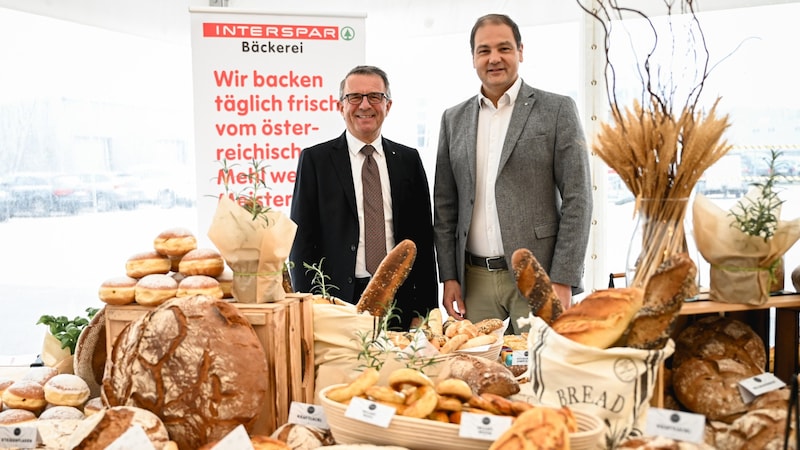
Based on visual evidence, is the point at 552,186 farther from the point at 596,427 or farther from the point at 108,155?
the point at 108,155

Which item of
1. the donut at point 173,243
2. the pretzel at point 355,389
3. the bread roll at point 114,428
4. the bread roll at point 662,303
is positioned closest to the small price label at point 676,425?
the bread roll at point 662,303

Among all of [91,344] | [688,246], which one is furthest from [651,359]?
[91,344]

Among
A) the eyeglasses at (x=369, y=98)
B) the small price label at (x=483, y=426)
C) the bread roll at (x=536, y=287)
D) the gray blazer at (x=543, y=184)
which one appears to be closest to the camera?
the small price label at (x=483, y=426)

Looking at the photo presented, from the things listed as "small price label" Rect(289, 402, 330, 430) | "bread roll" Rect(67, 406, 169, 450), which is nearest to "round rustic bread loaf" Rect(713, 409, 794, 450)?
"small price label" Rect(289, 402, 330, 430)

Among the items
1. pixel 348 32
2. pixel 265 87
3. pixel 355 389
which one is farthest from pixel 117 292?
pixel 348 32

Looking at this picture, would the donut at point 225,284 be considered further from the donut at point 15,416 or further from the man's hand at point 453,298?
the man's hand at point 453,298

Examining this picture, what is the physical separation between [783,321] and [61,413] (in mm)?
1666

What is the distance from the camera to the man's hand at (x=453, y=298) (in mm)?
2730

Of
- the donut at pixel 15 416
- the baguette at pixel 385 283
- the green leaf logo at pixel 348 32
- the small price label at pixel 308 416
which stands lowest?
the donut at pixel 15 416

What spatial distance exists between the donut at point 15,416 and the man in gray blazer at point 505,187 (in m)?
1.62

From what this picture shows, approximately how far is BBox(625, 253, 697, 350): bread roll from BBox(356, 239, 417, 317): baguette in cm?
63

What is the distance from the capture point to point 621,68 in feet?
12.0

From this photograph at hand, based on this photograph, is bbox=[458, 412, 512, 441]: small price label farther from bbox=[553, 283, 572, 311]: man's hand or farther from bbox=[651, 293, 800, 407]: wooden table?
bbox=[553, 283, 572, 311]: man's hand

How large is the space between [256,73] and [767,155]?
9.33 ft
